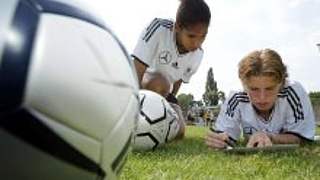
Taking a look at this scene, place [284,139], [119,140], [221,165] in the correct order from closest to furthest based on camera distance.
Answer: [119,140] < [221,165] < [284,139]

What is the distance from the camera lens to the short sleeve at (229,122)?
4.94 meters

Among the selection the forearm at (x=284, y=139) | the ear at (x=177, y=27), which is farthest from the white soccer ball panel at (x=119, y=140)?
the ear at (x=177, y=27)

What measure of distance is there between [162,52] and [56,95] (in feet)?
14.6

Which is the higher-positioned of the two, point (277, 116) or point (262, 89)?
point (262, 89)

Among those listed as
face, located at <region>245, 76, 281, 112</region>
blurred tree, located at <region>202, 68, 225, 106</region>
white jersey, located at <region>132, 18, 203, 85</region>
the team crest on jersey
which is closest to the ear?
white jersey, located at <region>132, 18, 203, 85</region>

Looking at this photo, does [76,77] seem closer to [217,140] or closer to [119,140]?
[119,140]

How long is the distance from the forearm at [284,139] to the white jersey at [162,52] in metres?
1.73

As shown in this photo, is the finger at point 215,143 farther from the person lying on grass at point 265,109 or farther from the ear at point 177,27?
the ear at point 177,27

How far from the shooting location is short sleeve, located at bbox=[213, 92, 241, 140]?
494cm

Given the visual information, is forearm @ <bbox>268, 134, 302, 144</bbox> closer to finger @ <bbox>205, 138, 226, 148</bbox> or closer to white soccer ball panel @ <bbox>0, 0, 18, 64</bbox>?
finger @ <bbox>205, 138, 226, 148</bbox>

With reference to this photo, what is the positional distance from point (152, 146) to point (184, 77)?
2.18m

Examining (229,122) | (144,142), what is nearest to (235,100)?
(229,122)

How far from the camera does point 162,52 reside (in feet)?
20.1

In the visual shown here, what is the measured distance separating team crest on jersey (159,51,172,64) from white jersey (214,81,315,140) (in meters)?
1.26
